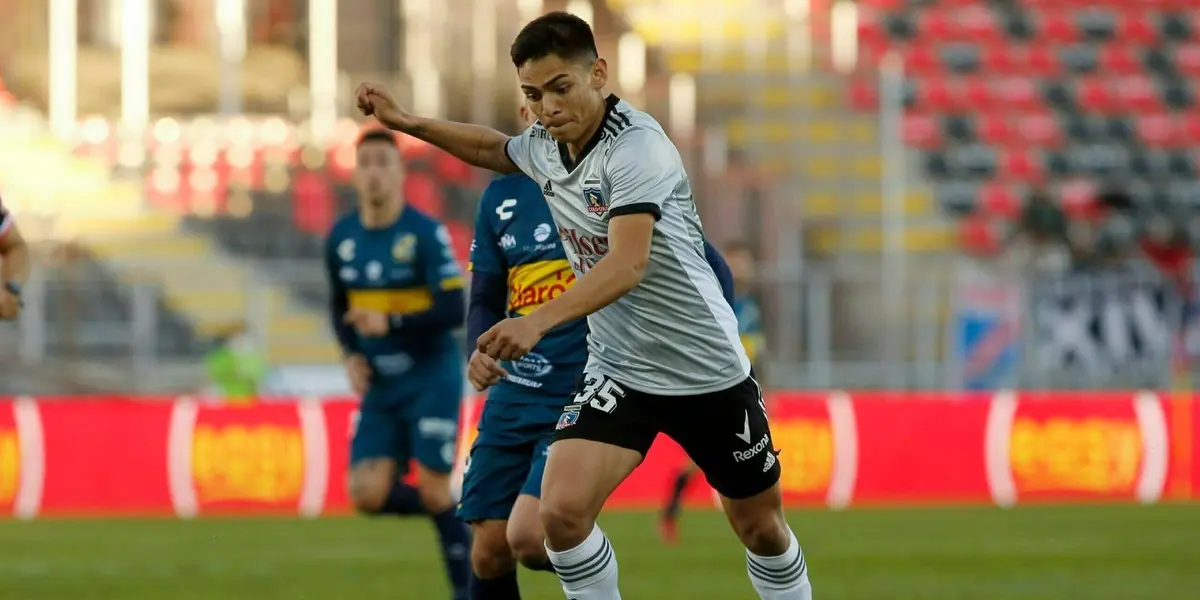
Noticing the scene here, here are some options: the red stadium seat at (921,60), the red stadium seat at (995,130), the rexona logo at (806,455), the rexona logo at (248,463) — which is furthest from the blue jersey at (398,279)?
the red stadium seat at (921,60)

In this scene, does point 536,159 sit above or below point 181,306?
above

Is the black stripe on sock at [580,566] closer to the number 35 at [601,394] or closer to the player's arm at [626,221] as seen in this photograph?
the number 35 at [601,394]

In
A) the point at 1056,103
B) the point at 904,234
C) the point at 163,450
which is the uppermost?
the point at 1056,103

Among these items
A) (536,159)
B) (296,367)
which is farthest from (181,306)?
(536,159)

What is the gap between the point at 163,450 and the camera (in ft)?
59.2

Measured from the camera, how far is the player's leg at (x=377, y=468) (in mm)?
9906

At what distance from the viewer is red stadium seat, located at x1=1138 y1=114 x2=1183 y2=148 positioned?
28031 mm

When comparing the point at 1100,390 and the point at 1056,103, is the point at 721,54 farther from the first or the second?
the point at 1100,390

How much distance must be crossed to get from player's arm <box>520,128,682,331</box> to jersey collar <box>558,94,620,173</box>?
0.11 m

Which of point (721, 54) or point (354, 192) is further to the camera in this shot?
point (721, 54)

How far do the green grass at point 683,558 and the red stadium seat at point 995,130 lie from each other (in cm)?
1064

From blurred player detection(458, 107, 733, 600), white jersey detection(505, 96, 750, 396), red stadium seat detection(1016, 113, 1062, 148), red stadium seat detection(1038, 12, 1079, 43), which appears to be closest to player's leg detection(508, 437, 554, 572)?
blurred player detection(458, 107, 733, 600)

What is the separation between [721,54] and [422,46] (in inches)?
175

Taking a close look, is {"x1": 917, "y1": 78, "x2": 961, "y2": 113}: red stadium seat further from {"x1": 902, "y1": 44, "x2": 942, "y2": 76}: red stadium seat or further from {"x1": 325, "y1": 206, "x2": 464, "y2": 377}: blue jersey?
{"x1": 325, "y1": 206, "x2": 464, "y2": 377}: blue jersey
